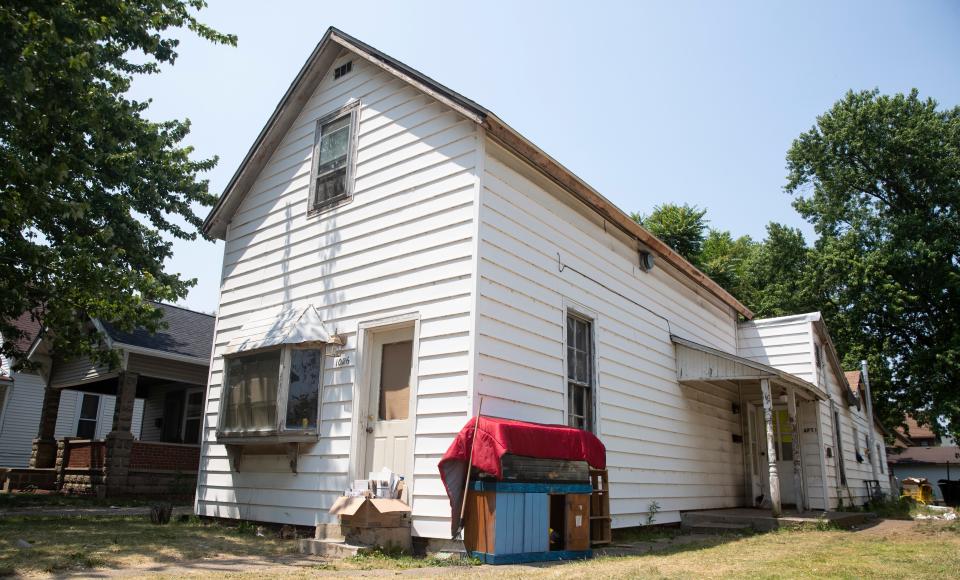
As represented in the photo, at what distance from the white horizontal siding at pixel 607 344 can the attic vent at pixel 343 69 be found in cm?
336

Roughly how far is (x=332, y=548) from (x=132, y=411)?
11.2 meters

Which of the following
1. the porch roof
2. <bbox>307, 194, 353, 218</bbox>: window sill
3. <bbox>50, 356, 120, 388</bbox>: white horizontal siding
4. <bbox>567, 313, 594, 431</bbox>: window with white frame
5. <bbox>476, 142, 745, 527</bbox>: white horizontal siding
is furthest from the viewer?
<bbox>50, 356, 120, 388</bbox>: white horizontal siding

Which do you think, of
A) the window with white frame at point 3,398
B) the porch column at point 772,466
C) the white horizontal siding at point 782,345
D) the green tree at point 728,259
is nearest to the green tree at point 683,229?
the green tree at point 728,259

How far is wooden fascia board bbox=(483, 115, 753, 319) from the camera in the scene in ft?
27.3

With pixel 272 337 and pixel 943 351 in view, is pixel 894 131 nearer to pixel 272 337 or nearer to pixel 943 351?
pixel 943 351

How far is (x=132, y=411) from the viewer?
1619 centimetres

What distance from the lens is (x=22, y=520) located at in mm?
9922

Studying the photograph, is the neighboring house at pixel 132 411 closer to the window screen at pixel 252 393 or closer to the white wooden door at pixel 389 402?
the window screen at pixel 252 393

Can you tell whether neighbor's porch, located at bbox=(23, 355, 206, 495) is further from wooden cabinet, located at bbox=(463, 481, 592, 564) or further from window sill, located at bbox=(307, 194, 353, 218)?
wooden cabinet, located at bbox=(463, 481, 592, 564)

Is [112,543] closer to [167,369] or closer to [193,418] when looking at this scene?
[167,369]

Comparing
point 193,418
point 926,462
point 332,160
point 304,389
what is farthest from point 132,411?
point 926,462

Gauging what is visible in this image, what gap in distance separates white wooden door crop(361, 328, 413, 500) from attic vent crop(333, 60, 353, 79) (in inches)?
169

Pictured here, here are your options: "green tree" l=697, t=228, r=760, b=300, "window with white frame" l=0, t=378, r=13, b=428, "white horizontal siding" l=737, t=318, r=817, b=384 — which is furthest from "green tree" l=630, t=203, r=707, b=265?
"window with white frame" l=0, t=378, r=13, b=428

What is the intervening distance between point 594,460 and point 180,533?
5353mm
